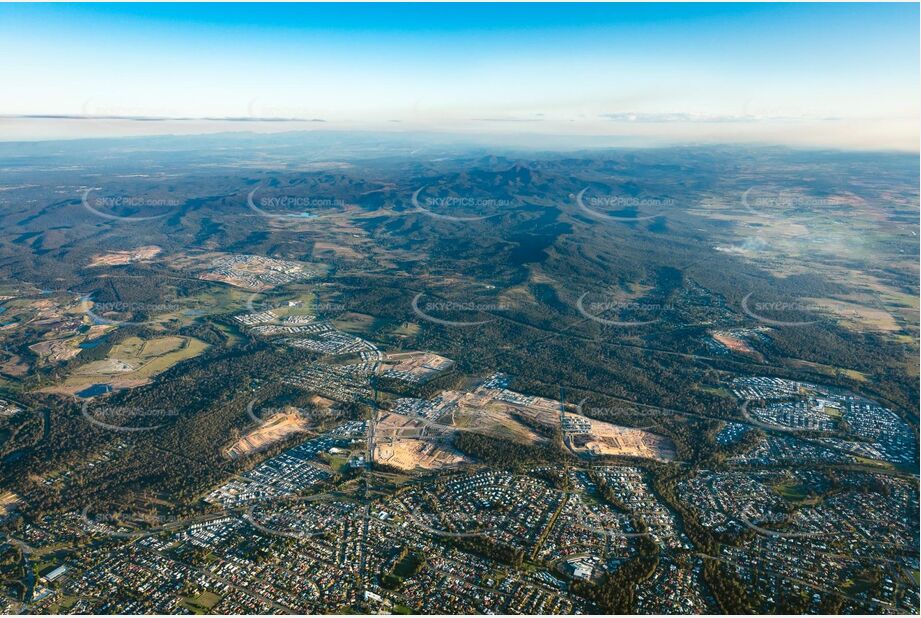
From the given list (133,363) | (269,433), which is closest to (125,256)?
(133,363)

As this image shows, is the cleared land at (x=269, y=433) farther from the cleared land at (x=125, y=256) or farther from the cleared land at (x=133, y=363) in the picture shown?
the cleared land at (x=125, y=256)

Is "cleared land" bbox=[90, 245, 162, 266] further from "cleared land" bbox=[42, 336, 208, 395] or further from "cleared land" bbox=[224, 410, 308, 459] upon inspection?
"cleared land" bbox=[224, 410, 308, 459]

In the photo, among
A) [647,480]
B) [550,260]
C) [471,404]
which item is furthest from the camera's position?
[550,260]

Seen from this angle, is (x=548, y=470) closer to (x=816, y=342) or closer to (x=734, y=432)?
(x=734, y=432)

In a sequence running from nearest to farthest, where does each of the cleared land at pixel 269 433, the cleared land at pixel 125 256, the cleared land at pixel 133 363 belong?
1. the cleared land at pixel 269 433
2. the cleared land at pixel 133 363
3. the cleared land at pixel 125 256

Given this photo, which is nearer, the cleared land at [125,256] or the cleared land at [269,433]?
the cleared land at [269,433]

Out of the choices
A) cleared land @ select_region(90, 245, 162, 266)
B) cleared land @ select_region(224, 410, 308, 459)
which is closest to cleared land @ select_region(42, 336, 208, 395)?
cleared land @ select_region(224, 410, 308, 459)

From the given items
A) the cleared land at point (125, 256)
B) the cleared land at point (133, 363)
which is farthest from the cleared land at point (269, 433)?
the cleared land at point (125, 256)

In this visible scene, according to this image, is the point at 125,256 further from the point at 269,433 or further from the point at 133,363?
the point at 269,433

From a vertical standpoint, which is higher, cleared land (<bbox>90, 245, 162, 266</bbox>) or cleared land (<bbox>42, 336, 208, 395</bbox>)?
cleared land (<bbox>90, 245, 162, 266</bbox>)

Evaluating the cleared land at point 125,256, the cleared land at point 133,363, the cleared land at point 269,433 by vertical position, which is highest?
the cleared land at point 125,256

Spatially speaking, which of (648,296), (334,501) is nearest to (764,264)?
(648,296)
